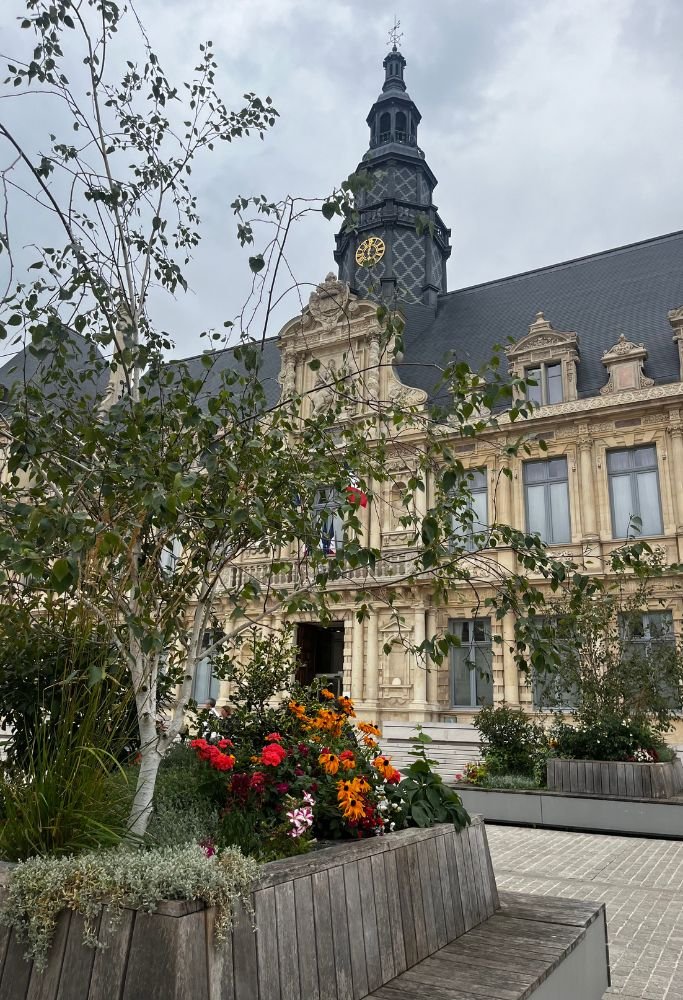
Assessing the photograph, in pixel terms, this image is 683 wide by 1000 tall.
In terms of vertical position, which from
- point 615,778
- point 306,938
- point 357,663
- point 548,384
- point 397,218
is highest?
point 397,218

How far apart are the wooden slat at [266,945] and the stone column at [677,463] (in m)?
18.7

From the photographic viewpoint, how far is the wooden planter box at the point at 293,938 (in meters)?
2.53

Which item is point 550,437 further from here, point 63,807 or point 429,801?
point 63,807

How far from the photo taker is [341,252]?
106ft

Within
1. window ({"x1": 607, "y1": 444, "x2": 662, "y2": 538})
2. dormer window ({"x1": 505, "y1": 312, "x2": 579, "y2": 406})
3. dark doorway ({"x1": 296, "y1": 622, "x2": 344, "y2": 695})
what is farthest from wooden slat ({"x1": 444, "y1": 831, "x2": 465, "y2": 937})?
dark doorway ({"x1": 296, "y1": 622, "x2": 344, "y2": 695})

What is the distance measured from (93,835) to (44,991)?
0.76 m

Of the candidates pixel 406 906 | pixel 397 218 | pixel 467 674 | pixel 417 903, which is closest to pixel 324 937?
pixel 406 906

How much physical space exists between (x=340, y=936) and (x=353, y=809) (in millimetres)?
910

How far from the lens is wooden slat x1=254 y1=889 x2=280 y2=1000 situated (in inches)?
109

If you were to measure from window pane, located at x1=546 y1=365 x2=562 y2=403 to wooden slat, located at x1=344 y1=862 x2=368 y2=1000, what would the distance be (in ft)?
66.5

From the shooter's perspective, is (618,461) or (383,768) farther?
→ (618,461)

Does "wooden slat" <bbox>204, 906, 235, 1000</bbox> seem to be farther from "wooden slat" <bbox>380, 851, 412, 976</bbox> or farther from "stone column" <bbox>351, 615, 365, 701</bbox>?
"stone column" <bbox>351, 615, 365, 701</bbox>

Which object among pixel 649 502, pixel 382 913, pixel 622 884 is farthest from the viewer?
pixel 649 502

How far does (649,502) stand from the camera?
20.3 m
